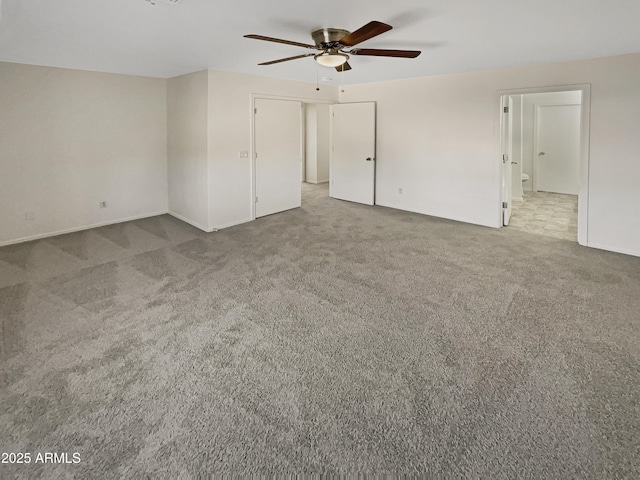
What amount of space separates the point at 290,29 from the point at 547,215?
5387mm

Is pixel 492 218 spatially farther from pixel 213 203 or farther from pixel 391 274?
pixel 213 203

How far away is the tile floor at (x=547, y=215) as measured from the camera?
5.21m

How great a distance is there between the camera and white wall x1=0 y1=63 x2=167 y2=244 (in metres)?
4.57

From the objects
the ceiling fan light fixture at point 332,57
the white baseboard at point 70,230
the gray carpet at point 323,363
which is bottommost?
the gray carpet at point 323,363

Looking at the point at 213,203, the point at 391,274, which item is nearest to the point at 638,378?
the point at 391,274

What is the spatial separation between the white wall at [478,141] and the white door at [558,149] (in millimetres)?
3949

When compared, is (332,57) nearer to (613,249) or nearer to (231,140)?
(231,140)

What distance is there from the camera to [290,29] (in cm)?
314

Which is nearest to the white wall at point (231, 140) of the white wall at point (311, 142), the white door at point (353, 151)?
the white door at point (353, 151)

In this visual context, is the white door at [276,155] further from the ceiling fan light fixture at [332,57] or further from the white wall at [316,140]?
the white wall at [316,140]

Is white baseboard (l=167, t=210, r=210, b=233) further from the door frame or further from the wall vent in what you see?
the door frame

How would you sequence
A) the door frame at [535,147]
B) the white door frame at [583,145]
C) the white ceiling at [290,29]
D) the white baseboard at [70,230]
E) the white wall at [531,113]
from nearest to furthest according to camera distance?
1. the white ceiling at [290,29]
2. the white door frame at [583,145]
3. the white baseboard at [70,230]
4. the white wall at [531,113]
5. the door frame at [535,147]

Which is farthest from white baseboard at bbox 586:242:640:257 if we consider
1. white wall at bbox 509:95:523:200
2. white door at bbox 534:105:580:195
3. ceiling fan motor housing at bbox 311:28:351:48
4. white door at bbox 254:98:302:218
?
white door at bbox 254:98:302:218

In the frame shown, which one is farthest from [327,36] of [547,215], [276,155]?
[547,215]
